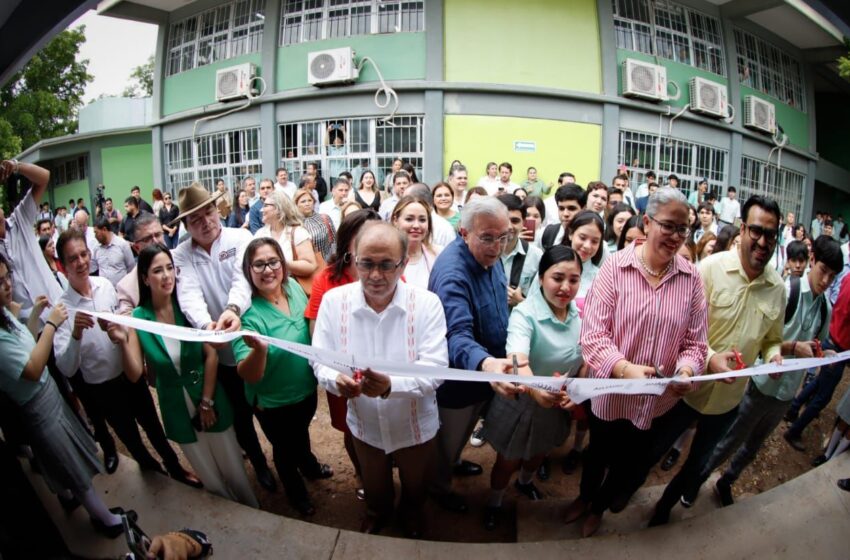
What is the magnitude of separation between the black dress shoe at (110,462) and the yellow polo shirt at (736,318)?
127 inches

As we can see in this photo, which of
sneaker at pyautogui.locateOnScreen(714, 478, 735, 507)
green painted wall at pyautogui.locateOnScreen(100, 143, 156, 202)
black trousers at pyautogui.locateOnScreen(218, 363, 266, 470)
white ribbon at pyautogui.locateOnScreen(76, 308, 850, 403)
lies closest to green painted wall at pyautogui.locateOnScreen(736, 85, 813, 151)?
sneaker at pyautogui.locateOnScreen(714, 478, 735, 507)

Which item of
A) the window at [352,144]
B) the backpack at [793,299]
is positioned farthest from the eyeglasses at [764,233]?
the window at [352,144]

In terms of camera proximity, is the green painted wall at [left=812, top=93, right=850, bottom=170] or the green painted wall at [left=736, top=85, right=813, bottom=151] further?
the green painted wall at [left=812, top=93, right=850, bottom=170]

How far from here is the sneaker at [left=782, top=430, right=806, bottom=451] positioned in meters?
3.54

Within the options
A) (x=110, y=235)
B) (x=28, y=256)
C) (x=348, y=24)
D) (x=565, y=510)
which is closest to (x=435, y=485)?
(x=565, y=510)

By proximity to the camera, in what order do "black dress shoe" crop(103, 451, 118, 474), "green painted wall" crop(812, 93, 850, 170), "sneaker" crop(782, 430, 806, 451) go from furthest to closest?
"green painted wall" crop(812, 93, 850, 170), "sneaker" crop(782, 430, 806, 451), "black dress shoe" crop(103, 451, 118, 474)

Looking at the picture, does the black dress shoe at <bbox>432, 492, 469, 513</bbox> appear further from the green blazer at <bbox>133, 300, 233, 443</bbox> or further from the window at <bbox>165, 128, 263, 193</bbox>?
the window at <bbox>165, 128, 263, 193</bbox>

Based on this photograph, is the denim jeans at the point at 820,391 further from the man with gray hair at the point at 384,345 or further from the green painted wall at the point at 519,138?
the green painted wall at the point at 519,138

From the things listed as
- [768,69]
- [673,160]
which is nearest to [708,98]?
[673,160]

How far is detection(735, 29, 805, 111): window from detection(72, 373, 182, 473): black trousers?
14788 millimetres

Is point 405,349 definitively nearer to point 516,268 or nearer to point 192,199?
point 516,268

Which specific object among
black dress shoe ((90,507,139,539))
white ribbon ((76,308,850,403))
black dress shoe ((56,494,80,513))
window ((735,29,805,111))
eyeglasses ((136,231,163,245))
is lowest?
black dress shoe ((90,507,139,539))

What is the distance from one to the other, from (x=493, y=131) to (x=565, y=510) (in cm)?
882

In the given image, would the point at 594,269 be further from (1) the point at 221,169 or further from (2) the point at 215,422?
(1) the point at 221,169
